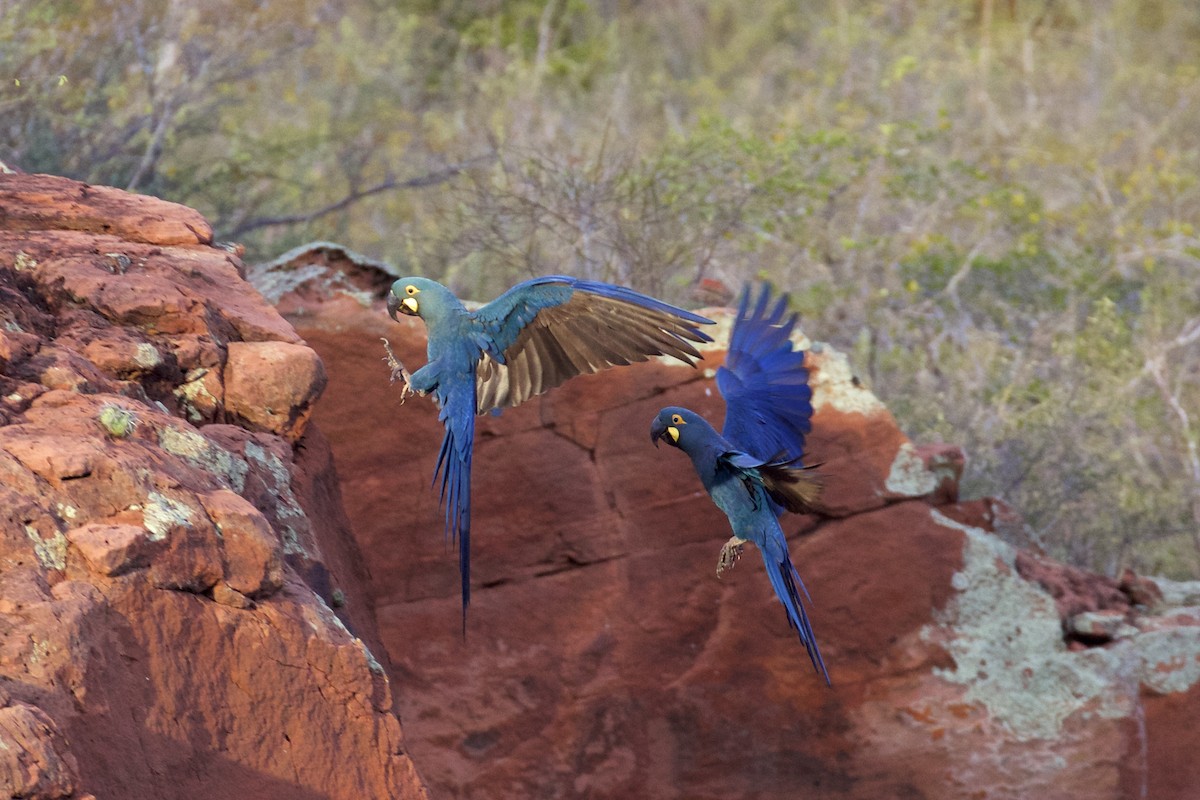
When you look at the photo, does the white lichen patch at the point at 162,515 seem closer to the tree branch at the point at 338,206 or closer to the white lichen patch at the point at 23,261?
the white lichen patch at the point at 23,261

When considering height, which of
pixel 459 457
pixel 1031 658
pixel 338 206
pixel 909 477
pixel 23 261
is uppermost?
pixel 23 261

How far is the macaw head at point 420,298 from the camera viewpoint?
169 inches

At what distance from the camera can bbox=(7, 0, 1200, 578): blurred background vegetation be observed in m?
7.32

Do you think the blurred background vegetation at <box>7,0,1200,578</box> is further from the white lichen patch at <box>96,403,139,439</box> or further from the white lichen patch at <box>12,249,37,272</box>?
the white lichen patch at <box>96,403,139,439</box>

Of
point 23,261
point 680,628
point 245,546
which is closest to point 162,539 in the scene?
point 245,546

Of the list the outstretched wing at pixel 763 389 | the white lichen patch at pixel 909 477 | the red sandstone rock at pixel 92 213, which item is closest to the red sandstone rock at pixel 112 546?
the red sandstone rock at pixel 92 213

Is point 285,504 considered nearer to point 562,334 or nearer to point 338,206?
point 562,334

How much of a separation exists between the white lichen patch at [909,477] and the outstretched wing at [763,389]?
613mm

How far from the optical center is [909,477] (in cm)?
529

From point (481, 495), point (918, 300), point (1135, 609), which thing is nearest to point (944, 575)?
point (1135, 609)

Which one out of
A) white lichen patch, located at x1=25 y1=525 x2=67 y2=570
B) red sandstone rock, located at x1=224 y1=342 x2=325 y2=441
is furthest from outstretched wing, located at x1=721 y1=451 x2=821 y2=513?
white lichen patch, located at x1=25 y1=525 x2=67 y2=570

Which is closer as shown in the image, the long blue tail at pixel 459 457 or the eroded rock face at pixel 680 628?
the long blue tail at pixel 459 457

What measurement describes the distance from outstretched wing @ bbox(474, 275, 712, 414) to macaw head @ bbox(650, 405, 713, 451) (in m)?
0.23

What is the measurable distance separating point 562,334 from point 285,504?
1.26 m
